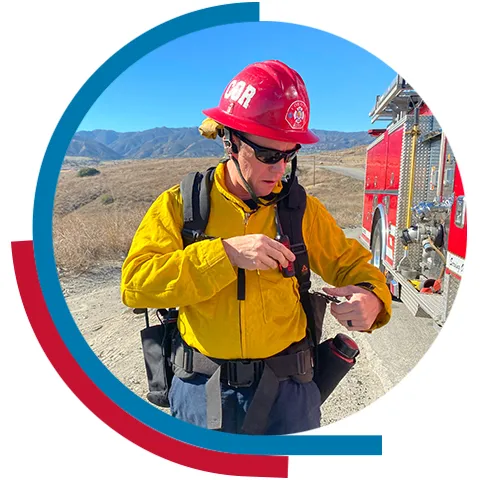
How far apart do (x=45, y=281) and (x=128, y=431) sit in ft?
2.35

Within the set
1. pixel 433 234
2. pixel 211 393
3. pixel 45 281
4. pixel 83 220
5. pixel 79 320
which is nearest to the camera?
pixel 211 393

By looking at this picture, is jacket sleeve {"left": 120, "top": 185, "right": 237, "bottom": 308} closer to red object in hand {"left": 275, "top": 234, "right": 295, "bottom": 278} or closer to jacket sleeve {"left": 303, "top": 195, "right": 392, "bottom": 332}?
red object in hand {"left": 275, "top": 234, "right": 295, "bottom": 278}

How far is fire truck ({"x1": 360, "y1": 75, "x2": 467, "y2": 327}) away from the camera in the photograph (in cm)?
275

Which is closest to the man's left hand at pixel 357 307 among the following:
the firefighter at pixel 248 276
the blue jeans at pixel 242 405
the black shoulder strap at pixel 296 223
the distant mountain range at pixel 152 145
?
the firefighter at pixel 248 276

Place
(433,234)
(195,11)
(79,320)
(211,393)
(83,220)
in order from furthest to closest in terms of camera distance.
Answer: (83,220) → (79,320) → (433,234) → (195,11) → (211,393)

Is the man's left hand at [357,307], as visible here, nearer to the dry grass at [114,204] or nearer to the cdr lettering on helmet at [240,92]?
the cdr lettering on helmet at [240,92]

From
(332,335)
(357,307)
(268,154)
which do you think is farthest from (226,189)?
(332,335)

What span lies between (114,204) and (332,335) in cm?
706

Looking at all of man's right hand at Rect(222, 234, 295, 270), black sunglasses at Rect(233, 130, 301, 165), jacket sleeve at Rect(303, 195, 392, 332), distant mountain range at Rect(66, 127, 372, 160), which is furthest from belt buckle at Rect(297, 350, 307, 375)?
distant mountain range at Rect(66, 127, 372, 160)

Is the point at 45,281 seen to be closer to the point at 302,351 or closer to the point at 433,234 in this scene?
the point at 302,351

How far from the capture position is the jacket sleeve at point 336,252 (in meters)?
1.48

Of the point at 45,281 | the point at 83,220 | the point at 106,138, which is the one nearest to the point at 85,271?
the point at 83,220

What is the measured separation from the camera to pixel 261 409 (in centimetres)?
144

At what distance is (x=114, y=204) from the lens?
31.2 feet
